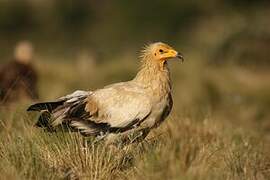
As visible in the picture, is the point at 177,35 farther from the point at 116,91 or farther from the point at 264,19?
the point at 116,91

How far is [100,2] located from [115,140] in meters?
35.4


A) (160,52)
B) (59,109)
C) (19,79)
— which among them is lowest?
(19,79)

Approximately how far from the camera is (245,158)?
8742 mm

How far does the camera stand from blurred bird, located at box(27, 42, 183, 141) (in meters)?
8.93

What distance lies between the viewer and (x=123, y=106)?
29.7 ft

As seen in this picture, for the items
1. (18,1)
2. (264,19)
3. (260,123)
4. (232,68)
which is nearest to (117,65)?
(232,68)

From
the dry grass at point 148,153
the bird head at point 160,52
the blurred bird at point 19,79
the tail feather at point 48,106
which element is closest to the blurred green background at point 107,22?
the blurred bird at point 19,79

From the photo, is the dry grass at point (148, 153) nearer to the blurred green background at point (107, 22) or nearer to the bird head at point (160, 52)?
the bird head at point (160, 52)

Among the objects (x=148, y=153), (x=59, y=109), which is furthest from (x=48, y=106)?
(x=148, y=153)

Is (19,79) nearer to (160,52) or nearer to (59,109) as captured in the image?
(59,109)

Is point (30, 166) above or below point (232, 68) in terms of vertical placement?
above

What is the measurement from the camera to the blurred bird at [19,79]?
40.4ft

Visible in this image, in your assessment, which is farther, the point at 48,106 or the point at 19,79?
the point at 19,79

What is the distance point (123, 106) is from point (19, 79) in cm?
455
